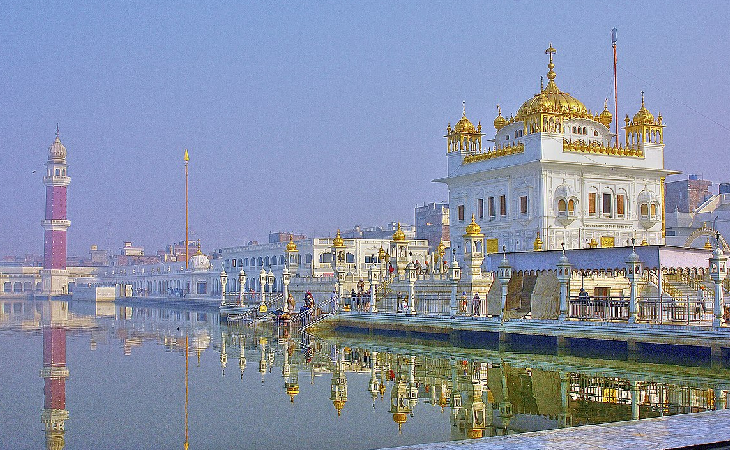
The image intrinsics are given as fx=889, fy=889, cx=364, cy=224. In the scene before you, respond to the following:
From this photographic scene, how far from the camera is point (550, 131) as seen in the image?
114 feet

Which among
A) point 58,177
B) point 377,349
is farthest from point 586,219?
point 58,177

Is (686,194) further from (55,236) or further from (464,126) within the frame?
(55,236)

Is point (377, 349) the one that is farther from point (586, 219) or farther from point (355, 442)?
point (586, 219)

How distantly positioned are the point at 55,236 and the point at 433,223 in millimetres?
53290

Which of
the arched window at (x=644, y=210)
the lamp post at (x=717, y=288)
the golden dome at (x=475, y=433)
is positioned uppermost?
the arched window at (x=644, y=210)

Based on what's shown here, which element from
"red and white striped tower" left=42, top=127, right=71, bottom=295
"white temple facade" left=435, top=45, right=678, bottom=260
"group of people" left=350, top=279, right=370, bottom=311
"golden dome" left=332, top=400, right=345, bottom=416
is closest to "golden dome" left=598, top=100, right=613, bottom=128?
"white temple facade" left=435, top=45, right=678, bottom=260

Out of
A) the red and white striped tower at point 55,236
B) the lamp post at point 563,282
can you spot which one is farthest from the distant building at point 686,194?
the red and white striped tower at point 55,236

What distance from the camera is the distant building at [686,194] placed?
60763mm

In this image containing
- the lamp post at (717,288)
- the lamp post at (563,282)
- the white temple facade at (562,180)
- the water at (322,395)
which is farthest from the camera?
the white temple facade at (562,180)

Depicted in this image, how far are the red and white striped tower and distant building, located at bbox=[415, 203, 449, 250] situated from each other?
4883 centimetres

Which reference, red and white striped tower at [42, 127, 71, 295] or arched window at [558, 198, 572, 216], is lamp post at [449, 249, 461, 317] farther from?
red and white striped tower at [42, 127, 71, 295]

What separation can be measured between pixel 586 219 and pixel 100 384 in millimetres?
23229

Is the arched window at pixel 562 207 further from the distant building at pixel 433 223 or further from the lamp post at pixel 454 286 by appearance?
the distant building at pixel 433 223

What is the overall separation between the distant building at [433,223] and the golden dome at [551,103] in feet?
115
